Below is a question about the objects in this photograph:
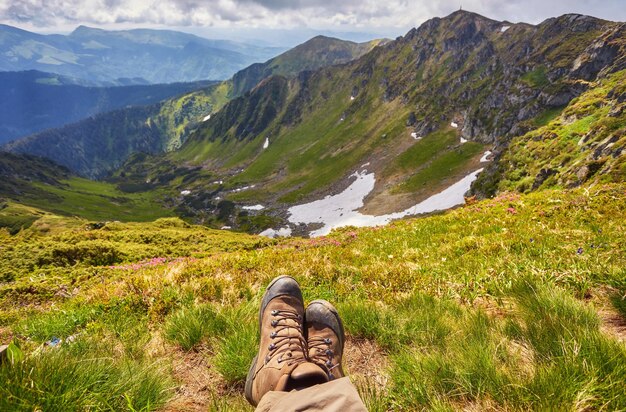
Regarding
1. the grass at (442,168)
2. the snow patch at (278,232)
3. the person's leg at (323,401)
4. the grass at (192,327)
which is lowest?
the snow patch at (278,232)

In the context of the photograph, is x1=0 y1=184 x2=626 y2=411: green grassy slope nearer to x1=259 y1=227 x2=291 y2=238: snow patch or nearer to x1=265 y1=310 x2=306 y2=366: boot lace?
x1=265 y1=310 x2=306 y2=366: boot lace

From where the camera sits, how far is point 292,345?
13.7ft

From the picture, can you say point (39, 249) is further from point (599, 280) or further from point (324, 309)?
point (599, 280)

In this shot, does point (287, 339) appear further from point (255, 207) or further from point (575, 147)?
point (255, 207)

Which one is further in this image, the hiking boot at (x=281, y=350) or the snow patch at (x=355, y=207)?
the snow patch at (x=355, y=207)

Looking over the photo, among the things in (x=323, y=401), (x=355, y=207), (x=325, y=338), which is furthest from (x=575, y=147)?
(x=323, y=401)

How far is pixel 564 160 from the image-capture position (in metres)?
68.0

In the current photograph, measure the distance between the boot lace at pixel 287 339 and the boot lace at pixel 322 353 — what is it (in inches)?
5.5

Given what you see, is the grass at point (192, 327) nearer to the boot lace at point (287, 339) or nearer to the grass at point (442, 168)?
the boot lace at point (287, 339)

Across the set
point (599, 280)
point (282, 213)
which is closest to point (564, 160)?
point (599, 280)

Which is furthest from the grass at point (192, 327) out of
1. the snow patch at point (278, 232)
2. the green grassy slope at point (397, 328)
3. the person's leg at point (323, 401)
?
the snow patch at point (278, 232)

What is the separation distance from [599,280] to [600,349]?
3.09 m

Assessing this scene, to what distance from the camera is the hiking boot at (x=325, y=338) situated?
394 centimetres

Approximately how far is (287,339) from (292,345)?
11 cm
